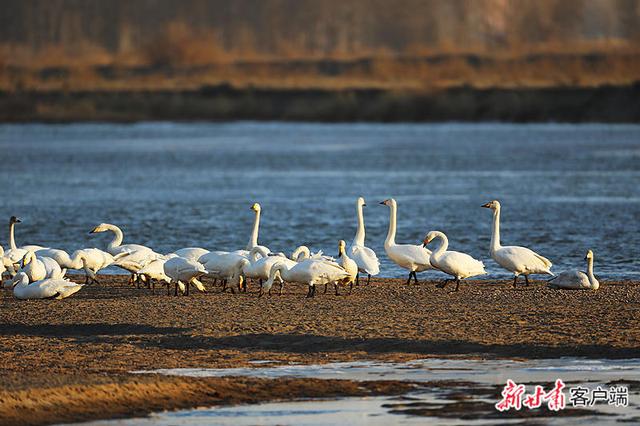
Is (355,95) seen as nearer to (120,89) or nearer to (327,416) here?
(120,89)

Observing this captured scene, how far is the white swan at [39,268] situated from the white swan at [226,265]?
156 cm

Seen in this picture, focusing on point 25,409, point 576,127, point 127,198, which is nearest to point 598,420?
point 25,409

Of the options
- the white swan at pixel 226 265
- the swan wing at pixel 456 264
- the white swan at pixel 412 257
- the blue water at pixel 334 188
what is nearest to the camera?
the white swan at pixel 226 265

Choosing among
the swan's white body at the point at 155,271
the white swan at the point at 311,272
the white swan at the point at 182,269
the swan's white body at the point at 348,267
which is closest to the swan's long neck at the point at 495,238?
the swan's white body at the point at 348,267

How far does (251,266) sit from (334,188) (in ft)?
66.3

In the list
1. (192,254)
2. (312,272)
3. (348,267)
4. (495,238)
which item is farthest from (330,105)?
(312,272)

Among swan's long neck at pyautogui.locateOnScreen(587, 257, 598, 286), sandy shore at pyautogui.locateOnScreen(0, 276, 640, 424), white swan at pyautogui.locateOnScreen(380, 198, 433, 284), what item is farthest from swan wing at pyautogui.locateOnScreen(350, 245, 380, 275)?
swan's long neck at pyautogui.locateOnScreen(587, 257, 598, 286)

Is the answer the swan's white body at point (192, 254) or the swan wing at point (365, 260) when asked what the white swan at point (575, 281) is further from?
the swan's white body at point (192, 254)

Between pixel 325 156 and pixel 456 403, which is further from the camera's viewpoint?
pixel 325 156

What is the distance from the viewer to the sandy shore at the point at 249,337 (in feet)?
32.1

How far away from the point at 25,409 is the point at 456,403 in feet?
9.17

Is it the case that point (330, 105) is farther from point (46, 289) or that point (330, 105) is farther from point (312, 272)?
point (312, 272)

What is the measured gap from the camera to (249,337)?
39.9 feet

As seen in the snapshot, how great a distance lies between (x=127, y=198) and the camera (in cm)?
3200
